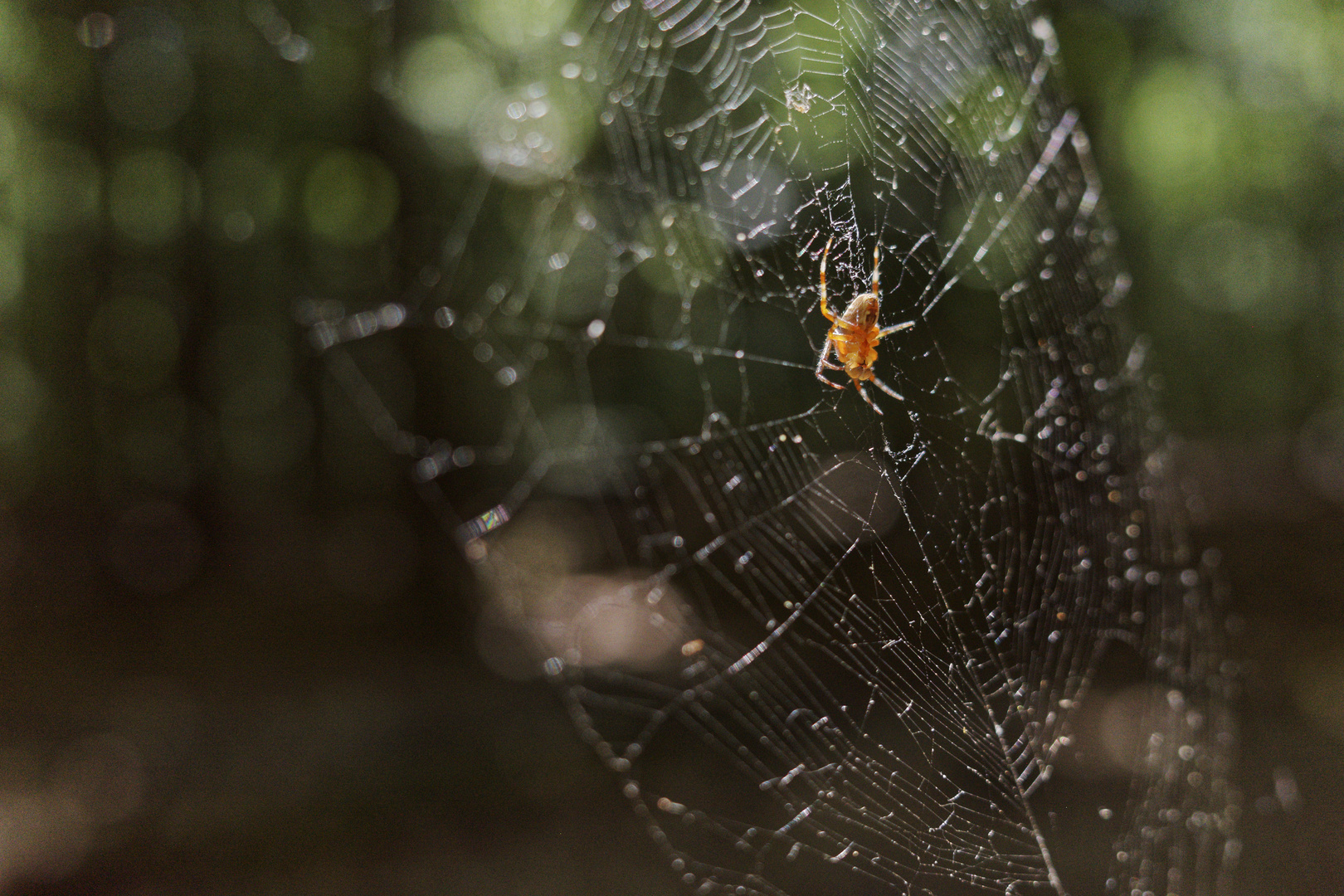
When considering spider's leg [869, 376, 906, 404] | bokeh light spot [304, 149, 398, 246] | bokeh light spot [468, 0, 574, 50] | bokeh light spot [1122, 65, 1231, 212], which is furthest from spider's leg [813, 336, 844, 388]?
bokeh light spot [1122, 65, 1231, 212]

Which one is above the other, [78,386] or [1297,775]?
[78,386]

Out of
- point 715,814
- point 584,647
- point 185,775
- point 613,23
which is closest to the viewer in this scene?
point 613,23

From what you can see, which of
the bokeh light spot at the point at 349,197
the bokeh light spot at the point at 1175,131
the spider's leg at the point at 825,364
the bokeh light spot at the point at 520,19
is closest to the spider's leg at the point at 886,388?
the spider's leg at the point at 825,364

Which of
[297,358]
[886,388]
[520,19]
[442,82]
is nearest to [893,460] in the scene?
[886,388]

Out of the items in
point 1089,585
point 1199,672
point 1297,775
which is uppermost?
point 1089,585

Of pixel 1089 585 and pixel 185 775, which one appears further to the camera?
pixel 185 775

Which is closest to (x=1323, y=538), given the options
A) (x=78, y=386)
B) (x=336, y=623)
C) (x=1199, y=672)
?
(x=1199, y=672)

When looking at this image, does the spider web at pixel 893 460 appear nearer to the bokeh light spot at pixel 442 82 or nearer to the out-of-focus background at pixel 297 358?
the out-of-focus background at pixel 297 358

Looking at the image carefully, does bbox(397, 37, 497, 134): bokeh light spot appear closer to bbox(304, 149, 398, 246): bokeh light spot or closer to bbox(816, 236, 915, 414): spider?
bbox(304, 149, 398, 246): bokeh light spot

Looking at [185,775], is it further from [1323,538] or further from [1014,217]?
[1323,538]

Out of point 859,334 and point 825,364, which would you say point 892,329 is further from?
point 825,364
